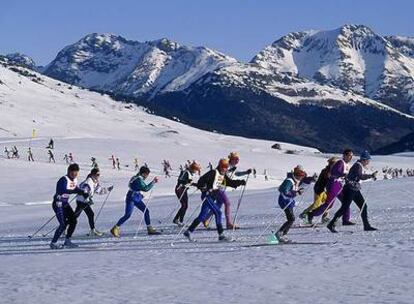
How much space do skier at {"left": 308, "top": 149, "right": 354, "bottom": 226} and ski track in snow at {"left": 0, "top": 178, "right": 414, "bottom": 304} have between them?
2.46ft

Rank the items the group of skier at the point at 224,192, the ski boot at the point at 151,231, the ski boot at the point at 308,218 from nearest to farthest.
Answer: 1. the group of skier at the point at 224,192
2. the ski boot at the point at 308,218
3. the ski boot at the point at 151,231

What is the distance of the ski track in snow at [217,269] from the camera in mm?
10492

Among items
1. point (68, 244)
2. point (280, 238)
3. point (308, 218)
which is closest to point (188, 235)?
point (280, 238)

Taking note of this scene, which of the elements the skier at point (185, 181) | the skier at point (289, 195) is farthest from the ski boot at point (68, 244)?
the skier at point (289, 195)

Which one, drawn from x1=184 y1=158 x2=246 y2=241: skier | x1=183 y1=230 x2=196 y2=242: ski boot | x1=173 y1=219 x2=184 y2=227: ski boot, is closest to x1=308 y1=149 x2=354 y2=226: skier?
x1=184 y1=158 x2=246 y2=241: skier

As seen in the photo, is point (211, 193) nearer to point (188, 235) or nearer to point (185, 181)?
point (188, 235)

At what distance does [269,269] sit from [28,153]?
61.4 meters

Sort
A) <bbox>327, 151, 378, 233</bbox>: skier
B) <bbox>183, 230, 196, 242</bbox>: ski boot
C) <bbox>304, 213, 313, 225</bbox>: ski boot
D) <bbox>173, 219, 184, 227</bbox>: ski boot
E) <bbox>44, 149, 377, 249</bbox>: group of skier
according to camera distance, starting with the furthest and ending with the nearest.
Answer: <bbox>173, 219, 184, 227</bbox>: ski boot
<bbox>304, 213, 313, 225</bbox>: ski boot
<bbox>327, 151, 378, 233</bbox>: skier
<bbox>183, 230, 196, 242</bbox>: ski boot
<bbox>44, 149, 377, 249</bbox>: group of skier

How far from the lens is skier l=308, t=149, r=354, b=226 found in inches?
675

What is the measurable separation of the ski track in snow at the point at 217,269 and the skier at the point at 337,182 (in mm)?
749

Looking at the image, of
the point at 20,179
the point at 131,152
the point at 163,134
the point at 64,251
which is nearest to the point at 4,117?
the point at 163,134

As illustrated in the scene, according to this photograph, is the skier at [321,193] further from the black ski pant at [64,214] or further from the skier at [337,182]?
the black ski pant at [64,214]

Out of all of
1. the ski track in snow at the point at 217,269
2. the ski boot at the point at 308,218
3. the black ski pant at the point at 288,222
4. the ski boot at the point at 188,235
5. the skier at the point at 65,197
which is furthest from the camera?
the ski boot at the point at 308,218

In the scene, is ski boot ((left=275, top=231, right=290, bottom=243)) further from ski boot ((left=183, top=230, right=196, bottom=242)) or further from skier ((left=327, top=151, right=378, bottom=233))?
ski boot ((left=183, top=230, right=196, bottom=242))
